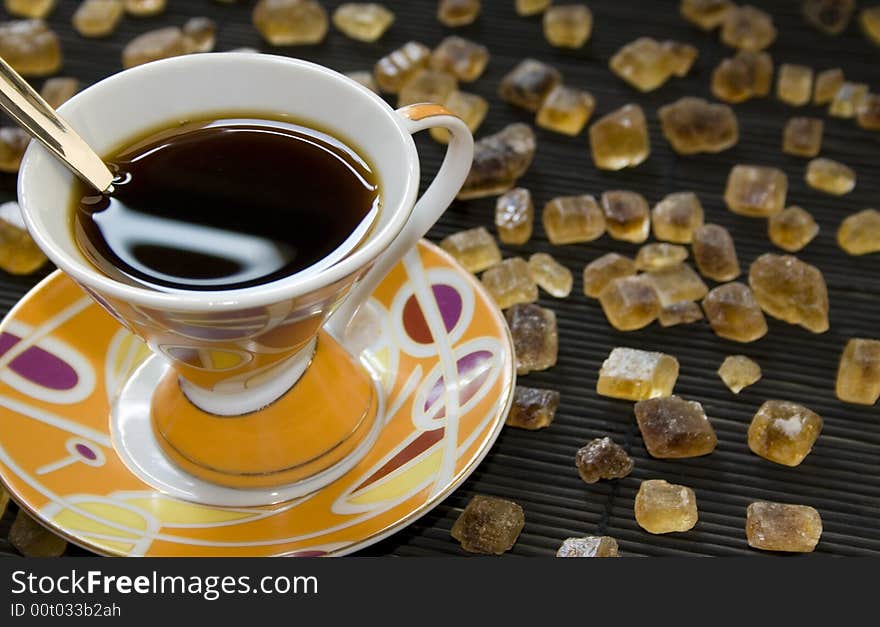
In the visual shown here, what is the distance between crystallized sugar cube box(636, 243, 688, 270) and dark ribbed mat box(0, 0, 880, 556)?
3 cm

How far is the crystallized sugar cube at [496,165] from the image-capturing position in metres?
1.24

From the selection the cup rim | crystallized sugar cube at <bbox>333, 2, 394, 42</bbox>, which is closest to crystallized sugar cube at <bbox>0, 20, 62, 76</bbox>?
crystallized sugar cube at <bbox>333, 2, 394, 42</bbox>

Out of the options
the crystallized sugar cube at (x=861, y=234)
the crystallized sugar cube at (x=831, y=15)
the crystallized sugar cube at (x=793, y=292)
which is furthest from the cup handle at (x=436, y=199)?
the crystallized sugar cube at (x=831, y=15)

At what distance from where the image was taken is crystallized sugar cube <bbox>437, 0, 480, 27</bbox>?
144 centimetres

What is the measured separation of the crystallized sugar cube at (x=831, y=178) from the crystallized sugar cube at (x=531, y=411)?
450 millimetres

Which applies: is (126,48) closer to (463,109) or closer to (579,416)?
(463,109)

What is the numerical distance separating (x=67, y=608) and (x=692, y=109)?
0.86 m

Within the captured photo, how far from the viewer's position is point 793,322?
3.74ft

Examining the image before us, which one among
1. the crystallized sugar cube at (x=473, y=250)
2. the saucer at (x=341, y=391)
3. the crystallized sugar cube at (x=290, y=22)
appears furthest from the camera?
the crystallized sugar cube at (x=290, y=22)

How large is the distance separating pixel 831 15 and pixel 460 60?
1.59 ft

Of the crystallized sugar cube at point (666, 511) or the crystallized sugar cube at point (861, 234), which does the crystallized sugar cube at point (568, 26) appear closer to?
the crystallized sugar cube at point (861, 234)

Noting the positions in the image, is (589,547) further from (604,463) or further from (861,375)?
(861,375)

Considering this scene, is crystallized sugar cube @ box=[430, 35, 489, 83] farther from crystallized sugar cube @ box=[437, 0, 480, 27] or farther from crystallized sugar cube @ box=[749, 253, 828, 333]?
crystallized sugar cube @ box=[749, 253, 828, 333]

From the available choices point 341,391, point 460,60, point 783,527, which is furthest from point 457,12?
point 783,527
